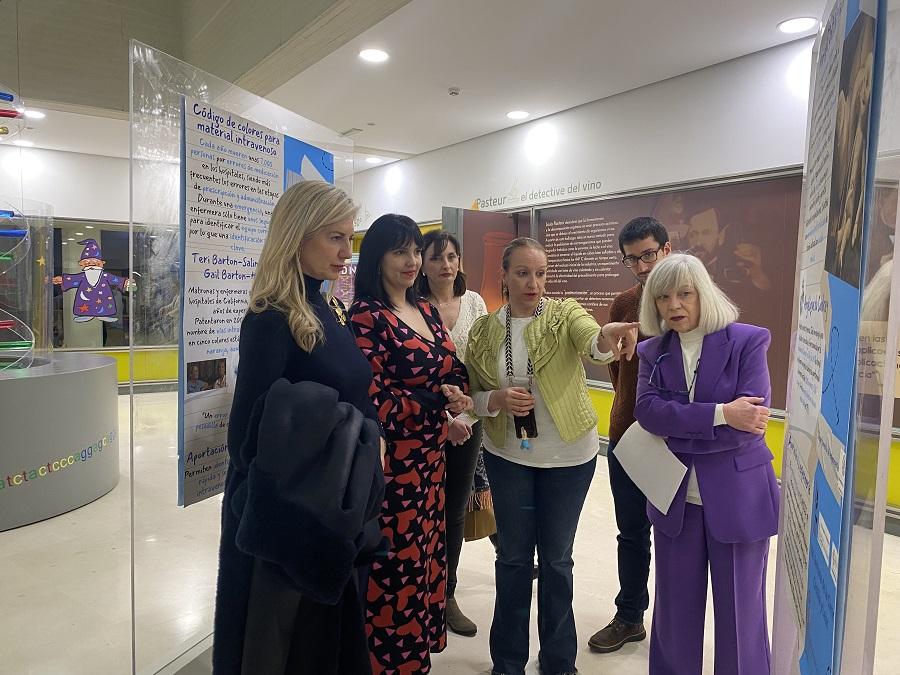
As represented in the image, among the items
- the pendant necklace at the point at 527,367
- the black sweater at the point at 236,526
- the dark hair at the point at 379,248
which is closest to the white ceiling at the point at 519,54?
the dark hair at the point at 379,248

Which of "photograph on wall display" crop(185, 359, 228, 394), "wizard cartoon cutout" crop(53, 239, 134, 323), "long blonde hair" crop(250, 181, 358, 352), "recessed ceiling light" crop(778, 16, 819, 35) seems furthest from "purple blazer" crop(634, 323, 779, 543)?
"wizard cartoon cutout" crop(53, 239, 134, 323)

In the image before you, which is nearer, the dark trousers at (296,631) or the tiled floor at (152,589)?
the dark trousers at (296,631)

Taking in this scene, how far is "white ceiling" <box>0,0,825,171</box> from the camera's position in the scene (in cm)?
372

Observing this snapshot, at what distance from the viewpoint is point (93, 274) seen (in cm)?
902

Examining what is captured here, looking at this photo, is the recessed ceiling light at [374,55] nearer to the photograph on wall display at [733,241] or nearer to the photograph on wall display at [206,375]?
the photograph on wall display at [733,241]

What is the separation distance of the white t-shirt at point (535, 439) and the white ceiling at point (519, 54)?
2.60m

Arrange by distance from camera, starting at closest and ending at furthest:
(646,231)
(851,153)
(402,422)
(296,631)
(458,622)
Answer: (851,153) → (296,631) → (402,422) → (646,231) → (458,622)

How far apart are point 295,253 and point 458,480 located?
4.18 ft

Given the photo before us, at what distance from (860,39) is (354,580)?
147 cm

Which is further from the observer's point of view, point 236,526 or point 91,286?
point 91,286

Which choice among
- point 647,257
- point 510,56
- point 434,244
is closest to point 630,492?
point 647,257

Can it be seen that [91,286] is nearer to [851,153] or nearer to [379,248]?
[379,248]

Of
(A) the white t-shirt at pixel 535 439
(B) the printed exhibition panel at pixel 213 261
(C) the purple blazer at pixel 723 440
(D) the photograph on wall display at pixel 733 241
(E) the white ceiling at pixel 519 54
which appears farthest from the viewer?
(D) the photograph on wall display at pixel 733 241

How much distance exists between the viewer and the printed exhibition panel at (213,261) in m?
1.91
